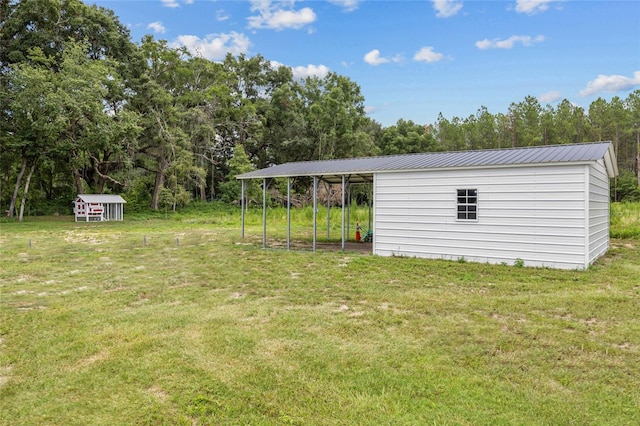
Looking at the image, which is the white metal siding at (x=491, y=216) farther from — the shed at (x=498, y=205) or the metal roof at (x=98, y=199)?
the metal roof at (x=98, y=199)

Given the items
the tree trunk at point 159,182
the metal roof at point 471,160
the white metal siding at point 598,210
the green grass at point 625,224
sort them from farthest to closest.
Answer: the tree trunk at point 159,182
the green grass at point 625,224
the white metal siding at point 598,210
the metal roof at point 471,160

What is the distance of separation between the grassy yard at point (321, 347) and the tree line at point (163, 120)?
16306 mm

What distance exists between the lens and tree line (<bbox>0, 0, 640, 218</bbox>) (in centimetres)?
2069

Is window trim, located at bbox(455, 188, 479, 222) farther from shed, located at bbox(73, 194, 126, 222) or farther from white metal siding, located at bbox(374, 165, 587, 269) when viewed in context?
shed, located at bbox(73, 194, 126, 222)

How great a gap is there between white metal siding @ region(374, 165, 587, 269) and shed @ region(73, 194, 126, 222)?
19.0 m

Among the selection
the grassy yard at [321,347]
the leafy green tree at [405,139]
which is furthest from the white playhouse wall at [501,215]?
the leafy green tree at [405,139]

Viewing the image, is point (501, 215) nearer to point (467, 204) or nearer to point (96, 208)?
point (467, 204)

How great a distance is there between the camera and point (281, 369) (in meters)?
3.48

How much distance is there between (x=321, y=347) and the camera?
156 inches

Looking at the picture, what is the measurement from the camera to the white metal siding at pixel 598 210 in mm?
8680

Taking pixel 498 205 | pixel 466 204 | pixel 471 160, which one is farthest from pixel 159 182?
pixel 498 205

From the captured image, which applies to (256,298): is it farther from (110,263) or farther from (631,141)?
(631,141)

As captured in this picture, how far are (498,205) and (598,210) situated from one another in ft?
10.2

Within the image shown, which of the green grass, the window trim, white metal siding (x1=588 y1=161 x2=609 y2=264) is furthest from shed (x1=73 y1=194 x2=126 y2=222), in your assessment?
the green grass
